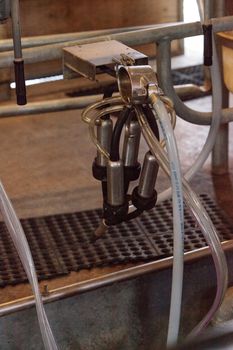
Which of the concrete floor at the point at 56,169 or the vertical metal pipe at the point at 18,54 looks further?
the concrete floor at the point at 56,169

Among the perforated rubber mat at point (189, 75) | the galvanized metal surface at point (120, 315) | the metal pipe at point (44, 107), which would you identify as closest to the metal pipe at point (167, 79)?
the metal pipe at point (44, 107)

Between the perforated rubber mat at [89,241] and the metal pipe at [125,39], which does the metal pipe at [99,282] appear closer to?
the perforated rubber mat at [89,241]

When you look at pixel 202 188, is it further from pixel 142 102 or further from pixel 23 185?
pixel 142 102

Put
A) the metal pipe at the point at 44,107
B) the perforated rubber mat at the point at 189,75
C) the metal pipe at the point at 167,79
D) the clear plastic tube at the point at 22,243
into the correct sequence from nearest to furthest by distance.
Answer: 1. the clear plastic tube at the point at 22,243
2. the metal pipe at the point at 167,79
3. the metal pipe at the point at 44,107
4. the perforated rubber mat at the point at 189,75

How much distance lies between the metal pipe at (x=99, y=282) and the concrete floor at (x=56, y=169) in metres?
0.08

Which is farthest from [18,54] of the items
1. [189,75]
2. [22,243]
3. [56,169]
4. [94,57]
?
[189,75]

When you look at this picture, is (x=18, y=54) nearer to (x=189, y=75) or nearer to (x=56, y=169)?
(x=56, y=169)

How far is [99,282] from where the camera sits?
1.26m

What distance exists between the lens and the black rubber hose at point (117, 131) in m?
1.04

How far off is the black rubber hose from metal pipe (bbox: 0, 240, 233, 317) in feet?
0.92

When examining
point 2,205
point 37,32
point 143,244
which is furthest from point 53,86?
point 2,205

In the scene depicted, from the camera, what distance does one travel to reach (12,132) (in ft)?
6.88

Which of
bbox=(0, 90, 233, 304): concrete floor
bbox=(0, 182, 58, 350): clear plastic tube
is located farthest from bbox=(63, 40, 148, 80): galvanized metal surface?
bbox=(0, 90, 233, 304): concrete floor

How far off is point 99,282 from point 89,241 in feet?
0.72
